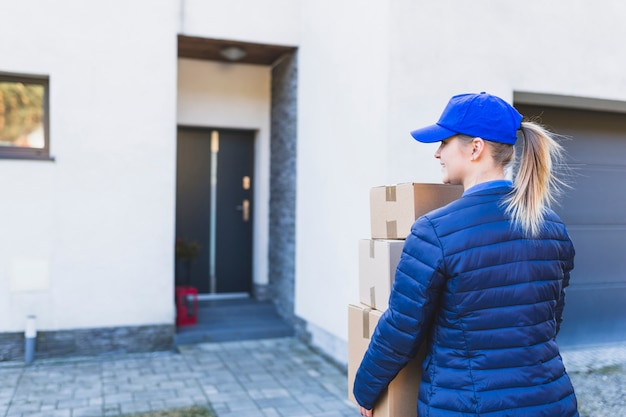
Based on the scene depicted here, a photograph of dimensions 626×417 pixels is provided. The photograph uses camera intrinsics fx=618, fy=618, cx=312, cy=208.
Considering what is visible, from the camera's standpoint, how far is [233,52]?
629 cm

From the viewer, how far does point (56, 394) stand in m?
4.48

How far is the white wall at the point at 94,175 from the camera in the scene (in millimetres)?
5387

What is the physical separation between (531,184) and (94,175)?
15.2 feet

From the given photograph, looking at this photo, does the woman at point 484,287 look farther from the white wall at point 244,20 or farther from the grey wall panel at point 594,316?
the white wall at point 244,20

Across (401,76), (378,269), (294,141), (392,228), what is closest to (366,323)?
(378,269)

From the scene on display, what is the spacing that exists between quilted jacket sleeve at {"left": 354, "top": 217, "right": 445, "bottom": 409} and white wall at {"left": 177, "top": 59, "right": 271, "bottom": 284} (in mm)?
5250

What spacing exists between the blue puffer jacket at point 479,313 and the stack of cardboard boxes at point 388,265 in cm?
25

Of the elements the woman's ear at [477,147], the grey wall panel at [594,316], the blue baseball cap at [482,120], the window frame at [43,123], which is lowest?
the grey wall panel at [594,316]

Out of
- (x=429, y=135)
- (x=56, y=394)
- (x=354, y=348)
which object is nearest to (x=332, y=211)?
(x=56, y=394)

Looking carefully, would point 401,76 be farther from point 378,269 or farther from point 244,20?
point 378,269

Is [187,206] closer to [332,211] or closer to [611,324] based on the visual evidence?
[332,211]

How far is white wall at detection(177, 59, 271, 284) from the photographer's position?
6.72 metres

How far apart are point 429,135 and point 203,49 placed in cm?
486

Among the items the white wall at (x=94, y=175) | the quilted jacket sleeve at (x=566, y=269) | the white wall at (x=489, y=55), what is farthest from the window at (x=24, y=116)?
the quilted jacket sleeve at (x=566, y=269)
